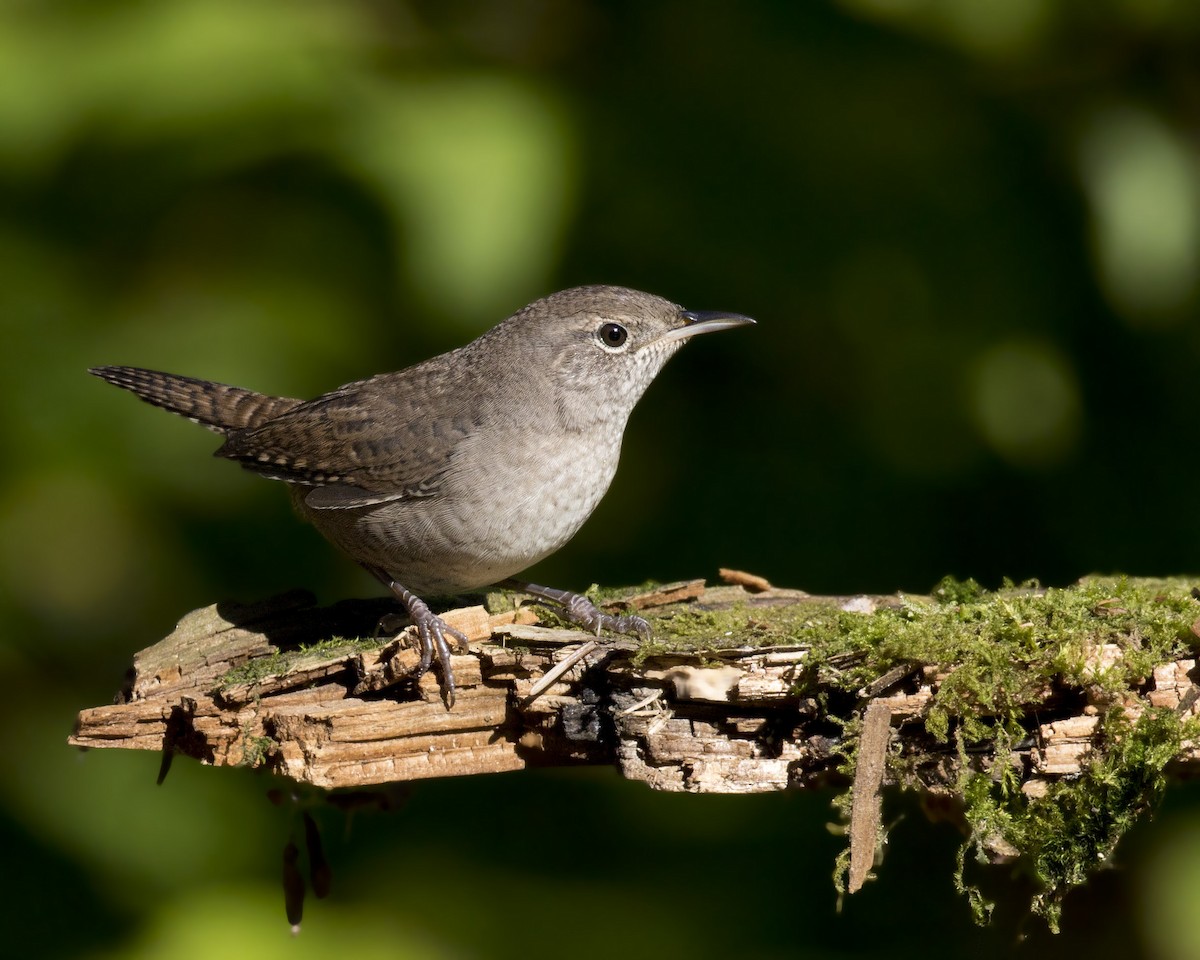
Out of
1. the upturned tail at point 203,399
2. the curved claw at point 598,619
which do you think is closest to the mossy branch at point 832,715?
the curved claw at point 598,619

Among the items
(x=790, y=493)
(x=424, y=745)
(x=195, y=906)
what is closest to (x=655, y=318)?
(x=790, y=493)

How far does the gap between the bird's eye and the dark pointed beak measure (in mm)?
143

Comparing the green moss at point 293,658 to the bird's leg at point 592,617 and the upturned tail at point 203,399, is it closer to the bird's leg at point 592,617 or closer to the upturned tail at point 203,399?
the bird's leg at point 592,617

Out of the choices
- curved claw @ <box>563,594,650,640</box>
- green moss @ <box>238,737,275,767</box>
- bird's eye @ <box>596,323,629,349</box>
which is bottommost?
green moss @ <box>238,737,275,767</box>

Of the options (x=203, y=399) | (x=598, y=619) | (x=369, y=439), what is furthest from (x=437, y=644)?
(x=203, y=399)

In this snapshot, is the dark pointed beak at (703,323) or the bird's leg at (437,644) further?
the dark pointed beak at (703,323)

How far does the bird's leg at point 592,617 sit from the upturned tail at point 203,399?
1.51 meters

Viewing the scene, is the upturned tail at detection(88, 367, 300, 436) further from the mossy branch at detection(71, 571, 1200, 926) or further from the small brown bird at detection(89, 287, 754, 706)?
the mossy branch at detection(71, 571, 1200, 926)

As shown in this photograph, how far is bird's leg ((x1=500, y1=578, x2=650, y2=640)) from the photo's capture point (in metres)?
3.67

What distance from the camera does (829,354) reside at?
5172 millimetres

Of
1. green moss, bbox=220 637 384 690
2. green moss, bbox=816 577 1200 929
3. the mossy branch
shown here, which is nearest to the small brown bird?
green moss, bbox=220 637 384 690

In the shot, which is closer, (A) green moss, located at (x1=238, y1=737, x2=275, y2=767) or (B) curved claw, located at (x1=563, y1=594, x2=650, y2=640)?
(A) green moss, located at (x1=238, y1=737, x2=275, y2=767)

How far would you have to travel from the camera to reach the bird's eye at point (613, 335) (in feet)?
14.2

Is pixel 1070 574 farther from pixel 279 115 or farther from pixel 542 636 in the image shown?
pixel 279 115
